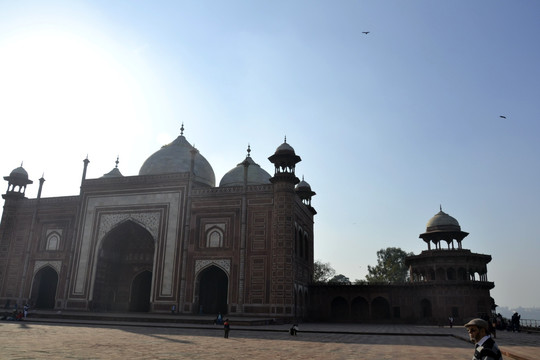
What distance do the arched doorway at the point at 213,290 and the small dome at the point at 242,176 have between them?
24.0ft

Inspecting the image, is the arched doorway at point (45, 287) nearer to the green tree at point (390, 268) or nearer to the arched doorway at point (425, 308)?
the arched doorway at point (425, 308)

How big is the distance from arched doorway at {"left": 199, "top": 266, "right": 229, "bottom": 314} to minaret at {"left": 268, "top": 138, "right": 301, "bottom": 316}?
4.85 meters

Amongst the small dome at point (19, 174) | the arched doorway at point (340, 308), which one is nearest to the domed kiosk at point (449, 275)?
the arched doorway at point (340, 308)

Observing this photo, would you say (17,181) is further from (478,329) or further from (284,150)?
(478,329)

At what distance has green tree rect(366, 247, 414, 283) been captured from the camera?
4984 centimetres

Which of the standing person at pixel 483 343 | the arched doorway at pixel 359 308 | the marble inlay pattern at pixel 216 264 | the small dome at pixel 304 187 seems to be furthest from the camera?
the small dome at pixel 304 187

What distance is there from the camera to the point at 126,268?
31781mm

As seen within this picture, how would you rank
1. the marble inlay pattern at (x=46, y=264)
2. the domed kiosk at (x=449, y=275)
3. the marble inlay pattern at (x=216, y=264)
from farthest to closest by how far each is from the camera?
1. the marble inlay pattern at (x=46, y=264)
2. the domed kiosk at (x=449, y=275)
3. the marble inlay pattern at (x=216, y=264)

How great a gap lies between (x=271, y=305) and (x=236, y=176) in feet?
38.5

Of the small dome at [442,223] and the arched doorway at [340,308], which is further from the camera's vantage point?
the small dome at [442,223]

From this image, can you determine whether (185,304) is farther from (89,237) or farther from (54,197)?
(54,197)

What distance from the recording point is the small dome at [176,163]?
33500mm

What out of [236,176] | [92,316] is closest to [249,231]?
[236,176]

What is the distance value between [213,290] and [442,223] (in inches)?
700
